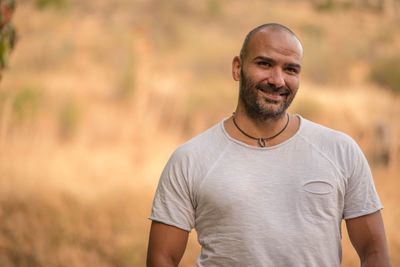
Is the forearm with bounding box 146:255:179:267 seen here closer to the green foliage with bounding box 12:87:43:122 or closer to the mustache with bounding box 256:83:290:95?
the mustache with bounding box 256:83:290:95

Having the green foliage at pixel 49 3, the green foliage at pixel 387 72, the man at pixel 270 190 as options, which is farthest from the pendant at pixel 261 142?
the green foliage at pixel 49 3

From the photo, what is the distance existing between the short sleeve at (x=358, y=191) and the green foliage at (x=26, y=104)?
871 centimetres

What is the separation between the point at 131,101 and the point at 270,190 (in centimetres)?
944

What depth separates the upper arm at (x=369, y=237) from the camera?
2.76 m

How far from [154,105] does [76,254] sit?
317 centimetres

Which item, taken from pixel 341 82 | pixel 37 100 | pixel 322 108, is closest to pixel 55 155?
pixel 37 100

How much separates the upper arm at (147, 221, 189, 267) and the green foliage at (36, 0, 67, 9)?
11.7 m

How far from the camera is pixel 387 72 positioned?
13398mm

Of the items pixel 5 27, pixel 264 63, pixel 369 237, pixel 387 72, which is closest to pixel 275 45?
pixel 264 63

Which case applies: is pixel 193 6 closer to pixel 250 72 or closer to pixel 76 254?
pixel 76 254

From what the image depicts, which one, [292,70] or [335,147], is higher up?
[292,70]

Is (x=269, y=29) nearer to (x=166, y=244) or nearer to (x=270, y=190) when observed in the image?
(x=270, y=190)

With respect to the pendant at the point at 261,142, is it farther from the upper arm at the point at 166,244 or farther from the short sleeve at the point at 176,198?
the upper arm at the point at 166,244

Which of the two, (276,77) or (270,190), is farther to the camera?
(276,77)
